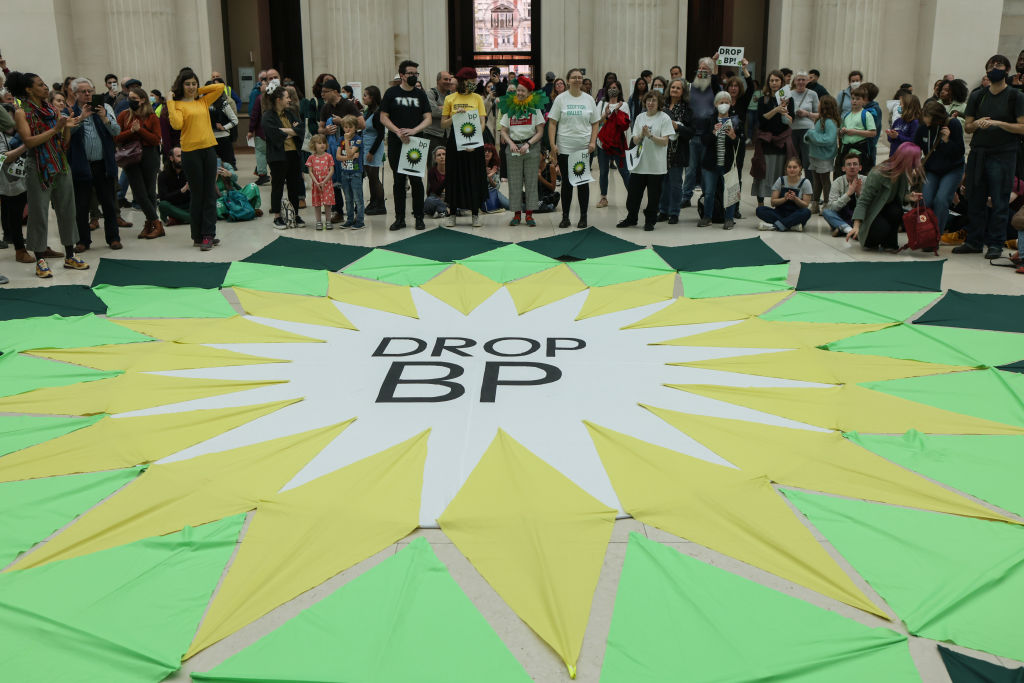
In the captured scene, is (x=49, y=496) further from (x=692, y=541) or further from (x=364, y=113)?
(x=364, y=113)

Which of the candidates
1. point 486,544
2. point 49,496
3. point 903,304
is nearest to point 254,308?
point 49,496

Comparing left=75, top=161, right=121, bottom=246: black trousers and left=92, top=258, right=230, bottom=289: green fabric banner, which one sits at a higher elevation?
left=75, top=161, right=121, bottom=246: black trousers

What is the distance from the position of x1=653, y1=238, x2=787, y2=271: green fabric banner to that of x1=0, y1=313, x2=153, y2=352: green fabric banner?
4654 millimetres

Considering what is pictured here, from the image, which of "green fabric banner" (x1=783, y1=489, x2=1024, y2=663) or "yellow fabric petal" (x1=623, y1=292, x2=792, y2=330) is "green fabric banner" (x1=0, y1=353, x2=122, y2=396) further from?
"green fabric banner" (x1=783, y1=489, x2=1024, y2=663)

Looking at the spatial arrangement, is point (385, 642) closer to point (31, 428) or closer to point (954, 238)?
point (31, 428)

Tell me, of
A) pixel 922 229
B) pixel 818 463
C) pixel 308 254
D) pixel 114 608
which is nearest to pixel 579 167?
pixel 308 254

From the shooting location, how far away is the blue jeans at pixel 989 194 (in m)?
8.66

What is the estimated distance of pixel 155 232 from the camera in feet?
33.7

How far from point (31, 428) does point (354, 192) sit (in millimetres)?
6335

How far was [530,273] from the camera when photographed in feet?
26.4

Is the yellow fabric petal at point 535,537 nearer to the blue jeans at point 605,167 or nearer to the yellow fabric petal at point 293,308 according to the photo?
the yellow fabric petal at point 293,308

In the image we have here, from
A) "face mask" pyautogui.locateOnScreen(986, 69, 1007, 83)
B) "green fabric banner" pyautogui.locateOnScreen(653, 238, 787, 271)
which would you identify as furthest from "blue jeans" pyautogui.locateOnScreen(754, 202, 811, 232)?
"face mask" pyautogui.locateOnScreen(986, 69, 1007, 83)

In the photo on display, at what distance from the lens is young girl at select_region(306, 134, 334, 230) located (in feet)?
34.3

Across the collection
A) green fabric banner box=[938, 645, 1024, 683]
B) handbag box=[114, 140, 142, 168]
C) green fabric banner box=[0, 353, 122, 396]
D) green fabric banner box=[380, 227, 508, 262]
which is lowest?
green fabric banner box=[938, 645, 1024, 683]
